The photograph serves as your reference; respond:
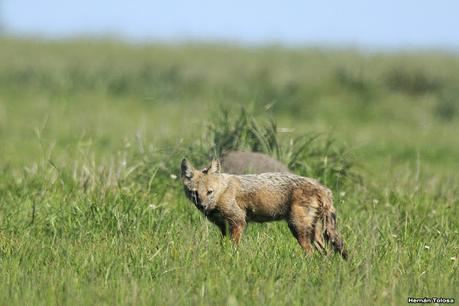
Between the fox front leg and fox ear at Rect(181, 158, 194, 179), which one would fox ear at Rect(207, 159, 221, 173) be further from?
Answer: the fox front leg

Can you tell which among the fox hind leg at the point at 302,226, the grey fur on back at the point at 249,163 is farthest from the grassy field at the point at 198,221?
the grey fur on back at the point at 249,163

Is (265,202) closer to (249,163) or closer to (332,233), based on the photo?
(332,233)

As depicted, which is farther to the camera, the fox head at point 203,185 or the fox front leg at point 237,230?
the fox front leg at point 237,230

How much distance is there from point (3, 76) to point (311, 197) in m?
19.1

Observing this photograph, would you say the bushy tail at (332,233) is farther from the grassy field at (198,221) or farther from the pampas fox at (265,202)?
the grassy field at (198,221)


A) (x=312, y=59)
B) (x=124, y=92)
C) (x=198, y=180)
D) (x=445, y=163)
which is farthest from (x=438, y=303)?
(x=312, y=59)

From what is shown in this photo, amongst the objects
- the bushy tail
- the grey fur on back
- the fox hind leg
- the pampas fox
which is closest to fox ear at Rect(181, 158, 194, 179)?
the pampas fox

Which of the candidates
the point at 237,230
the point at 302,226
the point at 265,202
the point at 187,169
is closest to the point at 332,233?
the point at 302,226

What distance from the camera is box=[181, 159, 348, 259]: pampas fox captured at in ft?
21.8

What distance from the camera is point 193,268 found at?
5.77 metres

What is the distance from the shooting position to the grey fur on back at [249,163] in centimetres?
862

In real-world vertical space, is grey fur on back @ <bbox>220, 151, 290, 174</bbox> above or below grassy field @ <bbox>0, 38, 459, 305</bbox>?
above

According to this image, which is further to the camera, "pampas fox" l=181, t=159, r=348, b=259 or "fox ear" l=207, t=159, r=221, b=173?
"fox ear" l=207, t=159, r=221, b=173

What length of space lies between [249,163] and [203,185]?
6.71 ft
